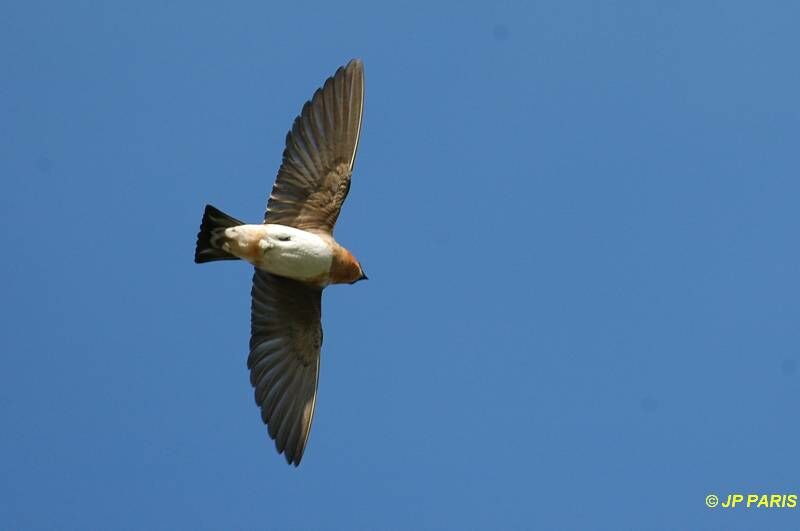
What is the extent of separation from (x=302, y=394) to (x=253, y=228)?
1311mm

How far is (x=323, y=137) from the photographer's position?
904 cm

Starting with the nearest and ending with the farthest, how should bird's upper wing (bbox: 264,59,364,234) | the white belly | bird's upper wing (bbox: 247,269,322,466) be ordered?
the white belly, bird's upper wing (bbox: 264,59,364,234), bird's upper wing (bbox: 247,269,322,466)

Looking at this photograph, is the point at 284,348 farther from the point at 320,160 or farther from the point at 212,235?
the point at 320,160

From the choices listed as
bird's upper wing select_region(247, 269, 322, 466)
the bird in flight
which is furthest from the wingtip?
bird's upper wing select_region(247, 269, 322, 466)

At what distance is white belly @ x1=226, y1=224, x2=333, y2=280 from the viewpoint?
28.6ft

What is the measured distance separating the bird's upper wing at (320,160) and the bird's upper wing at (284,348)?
512 mm

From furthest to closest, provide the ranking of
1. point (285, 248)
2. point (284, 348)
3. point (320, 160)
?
point (284, 348) < point (320, 160) < point (285, 248)

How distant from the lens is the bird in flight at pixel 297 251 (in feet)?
28.8

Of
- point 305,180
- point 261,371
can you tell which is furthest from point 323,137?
point 261,371

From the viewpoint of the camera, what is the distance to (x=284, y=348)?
9258 millimetres

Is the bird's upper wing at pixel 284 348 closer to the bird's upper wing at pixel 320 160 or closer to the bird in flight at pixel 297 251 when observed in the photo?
the bird in flight at pixel 297 251

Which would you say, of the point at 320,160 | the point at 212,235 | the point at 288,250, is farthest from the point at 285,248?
the point at 320,160

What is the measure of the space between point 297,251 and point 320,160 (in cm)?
73

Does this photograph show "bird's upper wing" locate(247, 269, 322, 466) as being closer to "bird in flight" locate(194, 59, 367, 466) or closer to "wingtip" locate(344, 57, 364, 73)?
"bird in flight" locate(194, 59, 367, 466)
